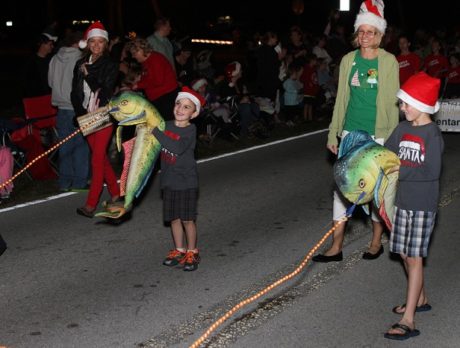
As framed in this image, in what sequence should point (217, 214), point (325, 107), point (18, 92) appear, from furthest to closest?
point (18, 92), point (325, 107), point (217, 214)

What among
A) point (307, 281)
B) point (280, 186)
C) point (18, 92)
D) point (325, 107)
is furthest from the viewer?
point (18, 92)

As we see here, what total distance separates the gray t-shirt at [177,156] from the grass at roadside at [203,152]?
342 cm

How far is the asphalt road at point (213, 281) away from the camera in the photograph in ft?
20.0

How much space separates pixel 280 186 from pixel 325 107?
8.23 meters

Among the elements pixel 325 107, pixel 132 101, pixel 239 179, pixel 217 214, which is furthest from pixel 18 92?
pixel 132 101

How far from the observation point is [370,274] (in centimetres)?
755

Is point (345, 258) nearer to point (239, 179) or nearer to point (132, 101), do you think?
point (132, 101)

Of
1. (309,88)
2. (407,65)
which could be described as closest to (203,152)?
(407,65)

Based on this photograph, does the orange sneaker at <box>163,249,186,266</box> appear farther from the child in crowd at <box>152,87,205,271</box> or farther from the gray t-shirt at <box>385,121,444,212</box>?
the gray t-shirt at <box>385,121,444,212</box>

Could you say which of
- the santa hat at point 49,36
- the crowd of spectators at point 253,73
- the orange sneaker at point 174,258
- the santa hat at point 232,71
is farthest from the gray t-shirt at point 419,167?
the santa hat at point 232,71

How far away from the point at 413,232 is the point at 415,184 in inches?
12.9

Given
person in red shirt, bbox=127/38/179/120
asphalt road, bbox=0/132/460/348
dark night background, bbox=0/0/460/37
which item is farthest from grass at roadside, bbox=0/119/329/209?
dark night background, bbox=0/0/460/37

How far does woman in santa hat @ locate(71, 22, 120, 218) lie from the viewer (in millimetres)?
9414

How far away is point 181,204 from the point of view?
24.5ft
